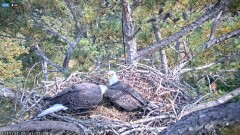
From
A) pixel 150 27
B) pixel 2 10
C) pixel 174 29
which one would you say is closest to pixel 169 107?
pixel 174 29

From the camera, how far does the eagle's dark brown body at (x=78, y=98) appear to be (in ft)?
8.43

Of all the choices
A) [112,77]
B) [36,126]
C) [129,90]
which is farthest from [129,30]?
[36,126]

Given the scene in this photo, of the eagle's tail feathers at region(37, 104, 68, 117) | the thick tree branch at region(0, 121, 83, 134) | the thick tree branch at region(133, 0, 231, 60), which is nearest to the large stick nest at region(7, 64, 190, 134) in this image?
the eagle's tail feathers at region(37, 104, 68, 117)

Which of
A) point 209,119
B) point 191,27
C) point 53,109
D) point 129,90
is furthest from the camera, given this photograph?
point 191,27

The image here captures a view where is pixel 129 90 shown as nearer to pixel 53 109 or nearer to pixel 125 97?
pixel 125 97

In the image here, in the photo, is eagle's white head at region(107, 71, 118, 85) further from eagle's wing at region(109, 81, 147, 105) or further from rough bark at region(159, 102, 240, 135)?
rough bark at region(159, 102, 240, 135)

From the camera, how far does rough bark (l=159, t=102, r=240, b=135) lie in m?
1.07

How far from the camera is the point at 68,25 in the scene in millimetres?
8273

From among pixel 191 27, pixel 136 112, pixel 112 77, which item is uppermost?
pixel 191 27

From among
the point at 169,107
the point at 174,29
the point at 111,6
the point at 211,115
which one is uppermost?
the point at 111,6

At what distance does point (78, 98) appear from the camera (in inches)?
103

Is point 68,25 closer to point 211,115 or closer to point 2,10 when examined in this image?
point 2,10

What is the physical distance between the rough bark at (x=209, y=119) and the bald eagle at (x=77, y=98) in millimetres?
1474

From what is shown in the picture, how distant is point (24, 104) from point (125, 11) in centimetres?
158
